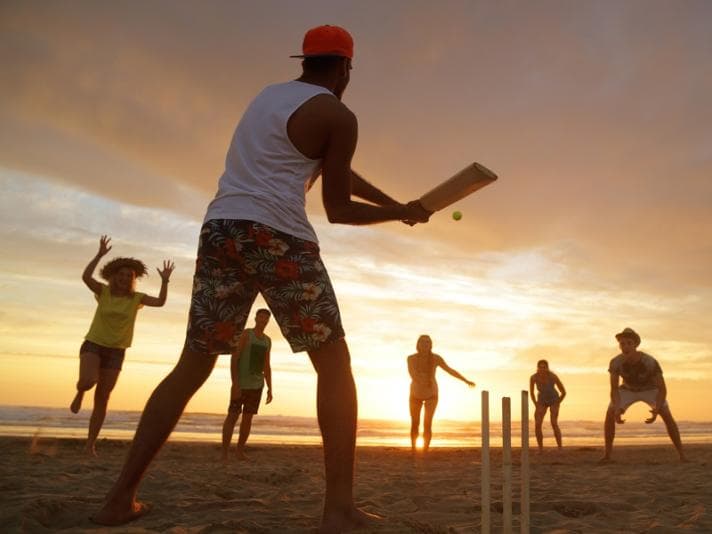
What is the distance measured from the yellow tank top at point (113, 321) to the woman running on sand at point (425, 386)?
15.8ft

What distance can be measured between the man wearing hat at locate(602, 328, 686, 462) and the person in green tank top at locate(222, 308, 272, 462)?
509 centimetres

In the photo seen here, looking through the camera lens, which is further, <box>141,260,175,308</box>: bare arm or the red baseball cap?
<box>141,260,175,308</box>: bare arm

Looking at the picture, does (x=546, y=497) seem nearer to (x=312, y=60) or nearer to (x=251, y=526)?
(x=251, y=526)

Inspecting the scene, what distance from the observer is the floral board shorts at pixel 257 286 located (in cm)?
283

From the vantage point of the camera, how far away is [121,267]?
24.0 feet

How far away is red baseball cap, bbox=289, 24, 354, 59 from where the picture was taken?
3061mm

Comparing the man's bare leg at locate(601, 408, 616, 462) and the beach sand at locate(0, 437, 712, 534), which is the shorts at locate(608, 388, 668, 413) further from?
the beach sand at locate(0, 437, 712, 534)

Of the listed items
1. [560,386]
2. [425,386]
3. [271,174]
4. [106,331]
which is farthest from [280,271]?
[560,386]

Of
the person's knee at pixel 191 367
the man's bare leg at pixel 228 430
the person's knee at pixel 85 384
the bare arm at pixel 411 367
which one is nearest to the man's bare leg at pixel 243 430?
the man's bare leg at pixel 228 430

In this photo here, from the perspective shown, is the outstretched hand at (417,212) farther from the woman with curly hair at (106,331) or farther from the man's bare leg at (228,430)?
the man's bare leg at (228,430)

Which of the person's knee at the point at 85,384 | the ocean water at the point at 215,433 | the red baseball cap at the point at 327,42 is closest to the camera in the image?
the red baseball cap at the point at 327,42

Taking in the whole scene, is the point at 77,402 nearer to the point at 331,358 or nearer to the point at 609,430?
the point at 331,358

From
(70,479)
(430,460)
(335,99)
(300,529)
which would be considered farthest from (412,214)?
(430,460)

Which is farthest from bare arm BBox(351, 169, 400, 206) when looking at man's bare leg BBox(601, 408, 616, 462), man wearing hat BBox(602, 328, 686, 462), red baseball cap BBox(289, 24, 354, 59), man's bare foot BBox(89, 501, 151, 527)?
man's bare leg BBox(601, 408, 616, 462)
